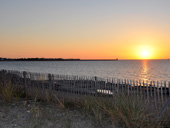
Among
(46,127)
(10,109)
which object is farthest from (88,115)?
(10,109)

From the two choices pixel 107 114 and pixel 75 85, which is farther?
pixel 75 85

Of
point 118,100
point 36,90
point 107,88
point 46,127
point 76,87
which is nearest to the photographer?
point 46,127

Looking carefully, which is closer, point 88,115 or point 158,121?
point 158,121

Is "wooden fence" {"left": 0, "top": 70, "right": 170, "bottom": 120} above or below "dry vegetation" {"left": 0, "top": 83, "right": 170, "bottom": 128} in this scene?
above

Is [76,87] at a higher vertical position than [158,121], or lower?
higher

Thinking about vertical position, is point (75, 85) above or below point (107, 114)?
above

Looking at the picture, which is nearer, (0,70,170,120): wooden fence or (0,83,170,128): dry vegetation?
(0,83,170,128): dry vegetation

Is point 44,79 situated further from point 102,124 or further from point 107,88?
point 102,124

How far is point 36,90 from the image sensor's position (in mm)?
10305

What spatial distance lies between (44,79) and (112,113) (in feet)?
18.8

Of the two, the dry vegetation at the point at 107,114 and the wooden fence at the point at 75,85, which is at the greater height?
the wooden fence at the point at 75,85

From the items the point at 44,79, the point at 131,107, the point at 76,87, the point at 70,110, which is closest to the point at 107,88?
the point at 76,87

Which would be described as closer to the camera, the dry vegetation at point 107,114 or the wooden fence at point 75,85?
the dry vegetation at point 107,114

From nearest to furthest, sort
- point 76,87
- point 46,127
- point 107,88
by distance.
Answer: point 46,127 → point 107,88 → point 76,87
